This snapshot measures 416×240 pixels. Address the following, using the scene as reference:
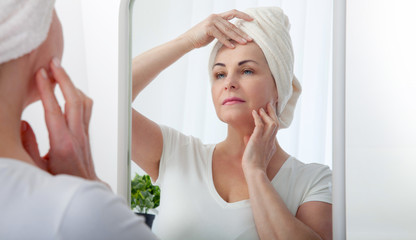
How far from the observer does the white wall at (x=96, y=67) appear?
1.16 m

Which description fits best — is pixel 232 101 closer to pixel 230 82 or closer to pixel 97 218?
pixel 230 82

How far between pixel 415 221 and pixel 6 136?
2.82ft

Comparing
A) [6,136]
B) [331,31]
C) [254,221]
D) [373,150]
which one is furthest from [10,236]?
[373,150]

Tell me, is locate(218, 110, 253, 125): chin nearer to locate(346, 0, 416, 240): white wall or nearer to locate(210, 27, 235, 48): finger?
locate(210, 27, 235, 48): finger

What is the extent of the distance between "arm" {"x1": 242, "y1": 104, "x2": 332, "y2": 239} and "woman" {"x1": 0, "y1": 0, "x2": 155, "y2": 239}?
0.36 metres

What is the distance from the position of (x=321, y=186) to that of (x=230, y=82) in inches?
9.5

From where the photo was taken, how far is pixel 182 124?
0.94 meters

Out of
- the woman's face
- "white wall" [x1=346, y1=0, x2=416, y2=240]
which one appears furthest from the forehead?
"white wall" [x1=346, y1=0, x2=416, y2=240]

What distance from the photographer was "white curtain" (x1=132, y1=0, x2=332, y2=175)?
2.74ft

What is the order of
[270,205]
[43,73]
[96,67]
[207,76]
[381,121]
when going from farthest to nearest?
[96,67] < [381,121] < [207,76] < [270,205] < [43,73]

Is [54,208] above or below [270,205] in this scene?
above

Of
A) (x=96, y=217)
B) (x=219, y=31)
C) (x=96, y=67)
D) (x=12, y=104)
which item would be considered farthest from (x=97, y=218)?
(x=96, y=67)

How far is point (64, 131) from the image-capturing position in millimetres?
495

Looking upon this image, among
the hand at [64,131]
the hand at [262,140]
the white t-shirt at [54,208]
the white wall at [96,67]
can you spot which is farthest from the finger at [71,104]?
the white wall at [96,67]
